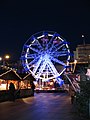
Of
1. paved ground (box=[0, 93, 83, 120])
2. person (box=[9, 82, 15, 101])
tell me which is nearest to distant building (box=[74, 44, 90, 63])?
paved ground (box=[0, 93, 83, 120])

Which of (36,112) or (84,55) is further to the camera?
(84,55)

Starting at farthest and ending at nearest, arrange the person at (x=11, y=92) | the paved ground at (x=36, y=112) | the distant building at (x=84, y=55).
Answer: the person at (x=11, y=92) < the distant building at (x=84, y=55) < the paved ground at (x=36, y=112)

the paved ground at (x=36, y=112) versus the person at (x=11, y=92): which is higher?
the person at (x=11, y=92)

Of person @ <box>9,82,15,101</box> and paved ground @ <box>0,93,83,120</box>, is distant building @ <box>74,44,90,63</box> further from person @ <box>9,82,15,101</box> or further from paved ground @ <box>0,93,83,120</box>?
person @ <box>9,82,15,101</box>

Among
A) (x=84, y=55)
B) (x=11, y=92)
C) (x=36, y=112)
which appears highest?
(x=84, y=55)

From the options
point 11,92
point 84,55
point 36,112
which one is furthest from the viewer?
point 84,55

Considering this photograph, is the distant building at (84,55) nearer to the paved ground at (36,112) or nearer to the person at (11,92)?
the paved ground at (36,112)

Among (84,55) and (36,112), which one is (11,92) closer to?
(36,112)

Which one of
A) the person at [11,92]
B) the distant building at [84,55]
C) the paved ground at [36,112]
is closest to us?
the paved ground at [36,112]

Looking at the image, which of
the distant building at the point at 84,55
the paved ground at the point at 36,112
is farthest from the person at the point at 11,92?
the distant building at the point at 84,55

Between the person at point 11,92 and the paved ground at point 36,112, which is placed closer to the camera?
the paved ground at point 36,112

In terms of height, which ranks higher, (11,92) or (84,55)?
(84,55)

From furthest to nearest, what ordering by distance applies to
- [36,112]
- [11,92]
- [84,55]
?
1. [84,55]
2. [11,92]
3. [36,112]

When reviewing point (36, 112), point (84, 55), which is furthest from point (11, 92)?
point (84, 55)
